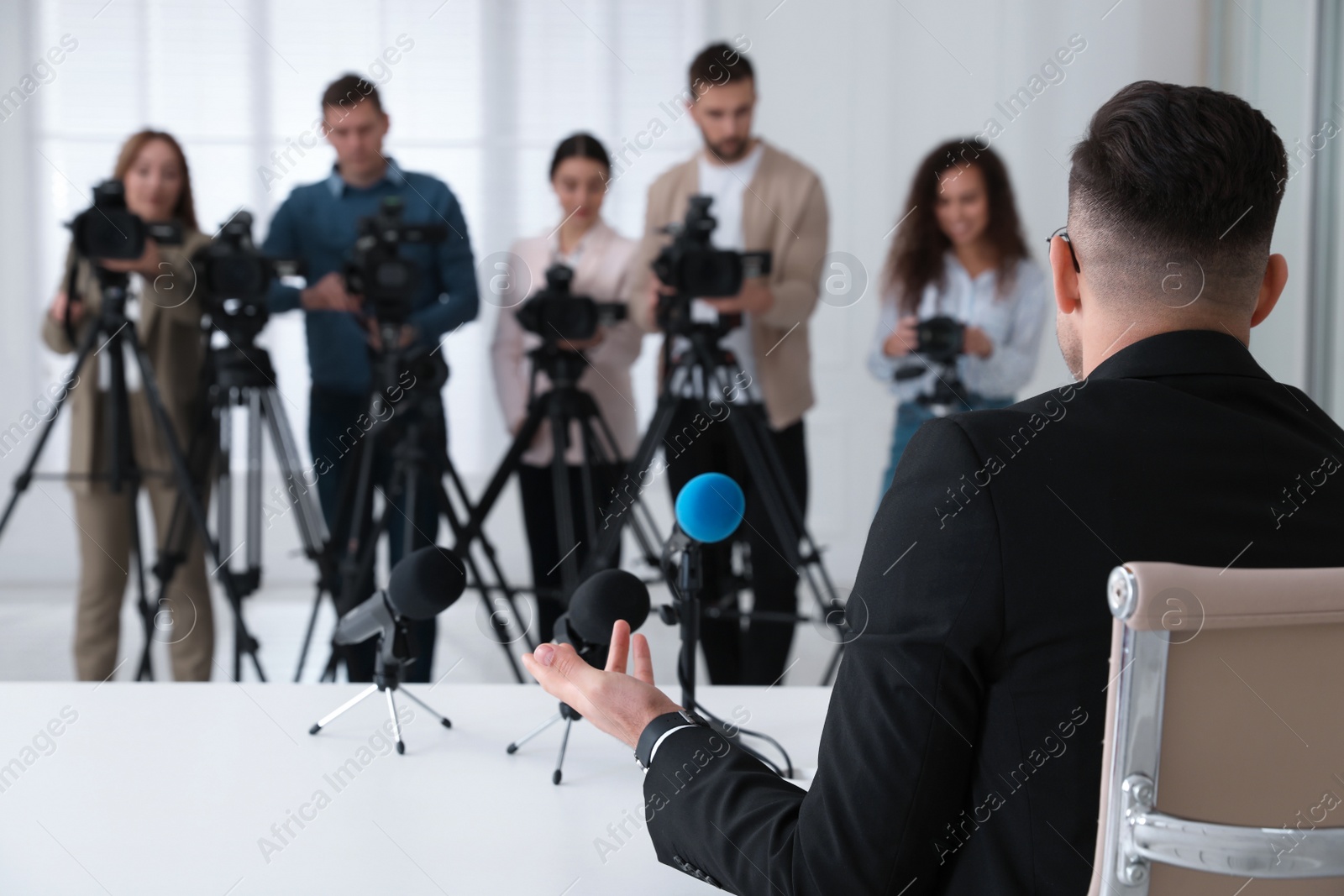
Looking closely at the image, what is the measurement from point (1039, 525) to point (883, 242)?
12.7ft

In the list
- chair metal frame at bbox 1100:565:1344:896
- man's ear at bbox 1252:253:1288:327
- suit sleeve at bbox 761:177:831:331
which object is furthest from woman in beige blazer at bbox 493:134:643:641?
chair metal frame at bbox 1100:565:1344:896

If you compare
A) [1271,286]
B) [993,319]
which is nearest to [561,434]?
[993,319]

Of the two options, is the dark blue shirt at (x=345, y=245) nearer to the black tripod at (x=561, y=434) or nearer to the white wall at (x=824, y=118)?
the black tripod at (x=561, y=434)

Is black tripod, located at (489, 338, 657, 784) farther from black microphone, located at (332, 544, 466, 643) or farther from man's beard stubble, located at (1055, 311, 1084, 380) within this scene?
man's beard stubble, located at (1055, 311, 1084, 380)

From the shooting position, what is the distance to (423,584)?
1.00 metres

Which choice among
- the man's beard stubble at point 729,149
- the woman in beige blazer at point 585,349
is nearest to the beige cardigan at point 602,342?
the woman in beige blazer at point 585,349

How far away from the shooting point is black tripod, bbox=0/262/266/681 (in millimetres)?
2279

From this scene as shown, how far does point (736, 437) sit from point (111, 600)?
5.42 feet

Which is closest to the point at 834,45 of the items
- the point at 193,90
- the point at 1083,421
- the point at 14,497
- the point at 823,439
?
the point at 823,439

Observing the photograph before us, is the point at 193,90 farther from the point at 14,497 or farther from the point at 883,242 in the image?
the point at 883,242

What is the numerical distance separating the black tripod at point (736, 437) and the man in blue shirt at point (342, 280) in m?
0.52

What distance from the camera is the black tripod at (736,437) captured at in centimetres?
222

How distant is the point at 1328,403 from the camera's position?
3506 millimetres

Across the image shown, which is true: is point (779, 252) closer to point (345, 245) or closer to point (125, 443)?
point (345, 245)
